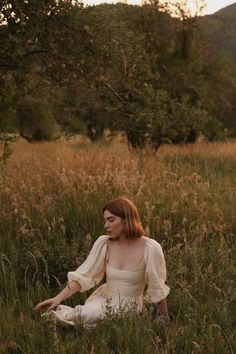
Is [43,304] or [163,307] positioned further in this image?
[163,307]

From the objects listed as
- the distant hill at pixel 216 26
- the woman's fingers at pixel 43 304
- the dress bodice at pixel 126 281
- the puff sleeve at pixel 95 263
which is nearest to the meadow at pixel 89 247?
the woman's fingers at pixel 43 304

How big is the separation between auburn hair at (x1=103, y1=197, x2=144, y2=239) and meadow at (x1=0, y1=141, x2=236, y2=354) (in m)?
0.61

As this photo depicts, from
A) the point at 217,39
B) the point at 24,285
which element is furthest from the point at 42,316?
the point at 217,39

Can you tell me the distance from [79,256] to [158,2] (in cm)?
1433

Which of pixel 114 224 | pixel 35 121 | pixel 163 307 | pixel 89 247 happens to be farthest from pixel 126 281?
pixel 35 121

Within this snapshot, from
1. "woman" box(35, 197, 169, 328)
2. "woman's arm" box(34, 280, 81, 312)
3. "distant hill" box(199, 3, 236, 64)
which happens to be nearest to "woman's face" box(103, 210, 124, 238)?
"woman" box(35, 197, 169, 328)

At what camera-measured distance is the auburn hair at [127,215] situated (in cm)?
442

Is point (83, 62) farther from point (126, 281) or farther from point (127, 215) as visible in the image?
point (126, 281)

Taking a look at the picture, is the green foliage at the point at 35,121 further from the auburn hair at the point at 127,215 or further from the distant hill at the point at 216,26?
the auburn hair at the point at 127,215

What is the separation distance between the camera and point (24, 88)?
878cm

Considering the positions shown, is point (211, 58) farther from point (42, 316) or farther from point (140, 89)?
point (42, 316)

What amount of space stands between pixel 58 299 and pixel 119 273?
534 millimetres

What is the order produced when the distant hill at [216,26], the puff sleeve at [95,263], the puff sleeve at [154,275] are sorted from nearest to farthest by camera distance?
the puff sleeve at [154,275], the puff sleeve at [95,263], the distant hill at [216,26]

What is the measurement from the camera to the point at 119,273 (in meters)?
4.47
